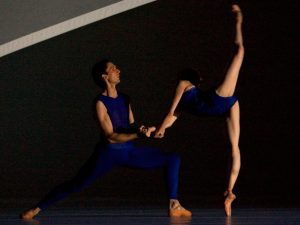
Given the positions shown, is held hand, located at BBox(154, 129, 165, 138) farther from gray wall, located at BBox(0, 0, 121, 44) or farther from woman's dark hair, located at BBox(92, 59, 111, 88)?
gray wall, located at BBox(0, 0, 121, 44)

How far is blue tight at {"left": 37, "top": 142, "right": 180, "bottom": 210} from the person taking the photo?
18.6ft

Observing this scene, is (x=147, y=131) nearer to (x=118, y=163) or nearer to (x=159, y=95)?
(x=118, y=163)

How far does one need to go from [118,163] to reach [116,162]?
0.02 m

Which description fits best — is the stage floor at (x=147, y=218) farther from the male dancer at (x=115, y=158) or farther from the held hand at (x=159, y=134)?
the held hand at (x=159, y=134)

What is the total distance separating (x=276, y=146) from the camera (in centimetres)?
916

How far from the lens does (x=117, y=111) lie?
581 centimetres

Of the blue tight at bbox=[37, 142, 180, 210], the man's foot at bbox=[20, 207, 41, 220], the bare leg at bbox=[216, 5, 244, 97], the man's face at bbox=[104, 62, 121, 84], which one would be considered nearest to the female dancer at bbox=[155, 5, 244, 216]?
the bare leg at bbox=[216, 5, 244, 97]

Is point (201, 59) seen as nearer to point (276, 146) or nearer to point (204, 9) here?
point (204, 9)

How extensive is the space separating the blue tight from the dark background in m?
3.38

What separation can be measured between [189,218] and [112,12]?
4043mm

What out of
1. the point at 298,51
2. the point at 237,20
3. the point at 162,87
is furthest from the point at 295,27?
the point at 237,20

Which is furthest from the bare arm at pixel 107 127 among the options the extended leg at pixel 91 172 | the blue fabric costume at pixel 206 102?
the blue fabric costume at pixel 206 102

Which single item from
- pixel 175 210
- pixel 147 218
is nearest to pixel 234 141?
pixel 175 210

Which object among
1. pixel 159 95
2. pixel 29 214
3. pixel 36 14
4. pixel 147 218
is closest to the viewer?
pixel 147 218
